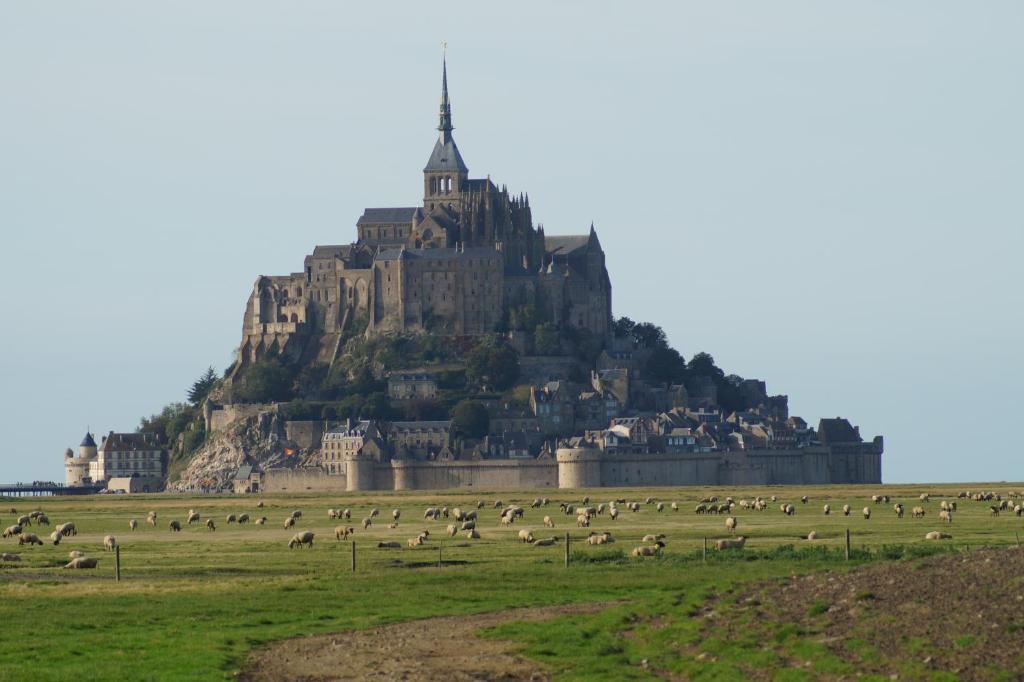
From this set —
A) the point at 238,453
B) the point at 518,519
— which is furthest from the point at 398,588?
the point at 238,453

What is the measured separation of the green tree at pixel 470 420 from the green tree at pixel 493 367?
21.2 ft

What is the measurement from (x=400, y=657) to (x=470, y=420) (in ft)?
476

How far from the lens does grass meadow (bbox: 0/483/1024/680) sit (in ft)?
115

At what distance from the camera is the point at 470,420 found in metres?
181

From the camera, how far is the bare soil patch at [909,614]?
30453mm

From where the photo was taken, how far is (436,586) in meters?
48.3

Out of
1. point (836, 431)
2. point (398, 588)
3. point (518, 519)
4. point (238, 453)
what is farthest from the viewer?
point (836, 431)

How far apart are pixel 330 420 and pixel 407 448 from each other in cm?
1068

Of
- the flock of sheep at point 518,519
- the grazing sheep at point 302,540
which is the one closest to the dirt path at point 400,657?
the flock of sheep at point 518,519

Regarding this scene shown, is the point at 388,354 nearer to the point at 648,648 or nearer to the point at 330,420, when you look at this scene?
the point at 330,420

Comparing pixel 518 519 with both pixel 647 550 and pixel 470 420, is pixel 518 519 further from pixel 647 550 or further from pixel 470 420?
pixel 470 420

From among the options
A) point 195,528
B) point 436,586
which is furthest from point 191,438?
point 436,586

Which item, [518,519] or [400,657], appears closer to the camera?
[400,657]

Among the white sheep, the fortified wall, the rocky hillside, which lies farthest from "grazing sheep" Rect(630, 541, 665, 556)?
the rocky hillside
